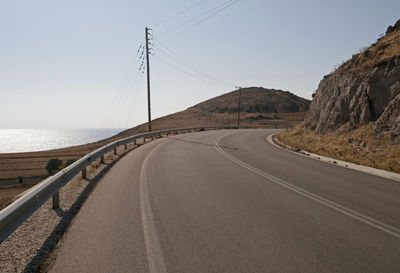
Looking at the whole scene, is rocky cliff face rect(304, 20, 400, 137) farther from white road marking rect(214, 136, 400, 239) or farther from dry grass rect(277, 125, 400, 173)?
white road marking rect(214, 136, 400, 239)

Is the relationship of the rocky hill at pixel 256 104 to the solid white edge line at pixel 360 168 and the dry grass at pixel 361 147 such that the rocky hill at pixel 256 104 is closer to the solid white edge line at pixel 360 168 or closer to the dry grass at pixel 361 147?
the dry grass at pixel 361 147

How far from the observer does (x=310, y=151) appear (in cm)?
1850

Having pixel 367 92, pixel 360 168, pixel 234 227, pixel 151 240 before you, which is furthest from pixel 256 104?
pixel 151 240

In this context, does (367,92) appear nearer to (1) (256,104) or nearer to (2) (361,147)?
(2) (361,147)

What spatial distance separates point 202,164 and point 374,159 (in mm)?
7595

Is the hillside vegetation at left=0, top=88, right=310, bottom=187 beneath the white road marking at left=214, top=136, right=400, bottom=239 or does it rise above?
above

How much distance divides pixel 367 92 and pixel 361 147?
426 cm

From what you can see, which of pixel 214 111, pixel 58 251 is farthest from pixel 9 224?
pixel 214 111

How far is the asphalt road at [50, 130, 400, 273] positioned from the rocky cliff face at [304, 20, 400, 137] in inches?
316

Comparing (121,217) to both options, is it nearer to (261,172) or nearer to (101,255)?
(101,255)

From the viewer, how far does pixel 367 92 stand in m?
18.4

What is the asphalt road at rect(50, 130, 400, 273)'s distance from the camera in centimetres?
412

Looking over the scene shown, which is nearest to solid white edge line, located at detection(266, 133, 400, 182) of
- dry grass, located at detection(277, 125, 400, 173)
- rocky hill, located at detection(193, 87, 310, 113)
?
dry grass, located at detection(277, 125, 400, 173)

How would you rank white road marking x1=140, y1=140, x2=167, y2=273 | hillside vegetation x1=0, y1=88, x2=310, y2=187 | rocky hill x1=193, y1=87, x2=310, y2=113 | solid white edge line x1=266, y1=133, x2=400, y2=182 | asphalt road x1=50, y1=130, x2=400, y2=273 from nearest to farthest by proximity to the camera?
white road marking x1=140, y1=140, x2=167, y2=273 < asphalt road x1=50, y1=130, x2=400, y2=273 < solid white edge line x1=266, y1=133, x2=400, y2=182 < hillside vegetation x1=0, y1=88, x2=310, y2=187 < rocky hill x1=193, y1=87, x2=310, y2=113
